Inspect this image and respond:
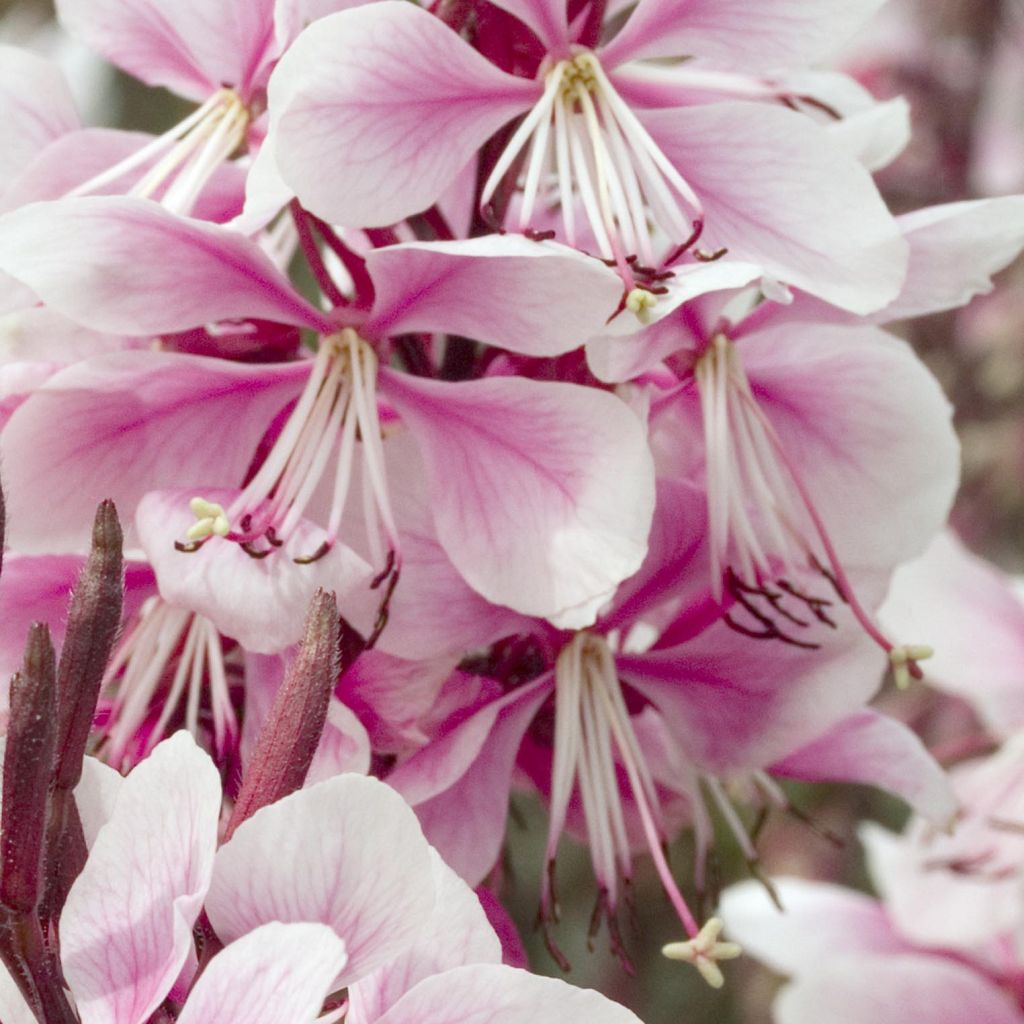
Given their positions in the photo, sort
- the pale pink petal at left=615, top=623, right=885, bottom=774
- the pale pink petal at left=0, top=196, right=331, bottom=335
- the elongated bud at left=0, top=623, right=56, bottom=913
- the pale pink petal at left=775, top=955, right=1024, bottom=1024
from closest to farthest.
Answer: the elongated bud at left=0, top=623, right=56, bottom=913 < the pale pink petal at left=0, top=196, right=331, bottom=335 < the pale pink petal at left=615, top=623, right=885, bottom=774 < the pale pink petal at left=775, top=955, right=1024, bottom=1024

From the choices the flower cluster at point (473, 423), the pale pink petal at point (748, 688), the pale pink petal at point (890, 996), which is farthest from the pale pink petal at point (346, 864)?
the pale pink petal at point (890, 996)

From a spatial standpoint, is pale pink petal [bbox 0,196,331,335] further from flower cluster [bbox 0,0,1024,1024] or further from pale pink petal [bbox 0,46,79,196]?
pale pink petal [bbox 0,46,79,196]

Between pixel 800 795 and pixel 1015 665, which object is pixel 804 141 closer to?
pixel 1015 665

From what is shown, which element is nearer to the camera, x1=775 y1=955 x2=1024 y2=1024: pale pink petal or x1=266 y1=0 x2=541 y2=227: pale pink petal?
x1=266 y1=0 x2=541 y2=227: pale pink petal

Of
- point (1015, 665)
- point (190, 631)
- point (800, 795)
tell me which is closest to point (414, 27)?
point (190, 631)

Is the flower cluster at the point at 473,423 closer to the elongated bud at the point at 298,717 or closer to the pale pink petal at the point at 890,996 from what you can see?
the elongated bud at the point at 298,717

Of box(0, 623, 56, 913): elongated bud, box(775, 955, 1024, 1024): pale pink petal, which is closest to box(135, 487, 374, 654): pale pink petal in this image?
box(0, 623, 56, 913): elongated bud
